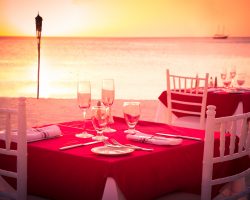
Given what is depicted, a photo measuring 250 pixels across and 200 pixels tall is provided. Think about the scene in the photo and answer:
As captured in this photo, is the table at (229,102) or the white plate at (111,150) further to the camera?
the table at (229,102)

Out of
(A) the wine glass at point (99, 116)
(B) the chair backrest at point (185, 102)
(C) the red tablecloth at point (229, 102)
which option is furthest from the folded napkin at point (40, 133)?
(C) the red tablecloth at point (229, 102)

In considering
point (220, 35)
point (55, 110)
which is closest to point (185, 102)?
point (55, 110)

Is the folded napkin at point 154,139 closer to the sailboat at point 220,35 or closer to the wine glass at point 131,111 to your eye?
the wine glass at point 131,111

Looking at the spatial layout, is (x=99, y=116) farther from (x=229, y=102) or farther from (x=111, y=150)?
(x=229, y=102)

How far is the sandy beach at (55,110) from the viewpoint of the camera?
824 centimetres

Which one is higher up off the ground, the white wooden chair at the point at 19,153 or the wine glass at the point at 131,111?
the wine glass at the point at 131,111

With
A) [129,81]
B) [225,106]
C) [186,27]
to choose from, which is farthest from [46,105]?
[186,27]

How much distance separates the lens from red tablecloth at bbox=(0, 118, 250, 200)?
2.51m

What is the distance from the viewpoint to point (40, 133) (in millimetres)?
2951

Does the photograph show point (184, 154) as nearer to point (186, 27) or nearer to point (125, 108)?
point (125, 108)

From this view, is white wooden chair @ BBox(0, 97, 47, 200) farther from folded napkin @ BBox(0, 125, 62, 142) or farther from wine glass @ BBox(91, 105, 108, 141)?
wine glass @ BBox(91, 105, 108, 141)

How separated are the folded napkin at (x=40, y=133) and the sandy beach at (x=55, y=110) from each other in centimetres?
464

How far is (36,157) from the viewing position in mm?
2779

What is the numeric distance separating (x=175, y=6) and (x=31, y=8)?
16.2 m
